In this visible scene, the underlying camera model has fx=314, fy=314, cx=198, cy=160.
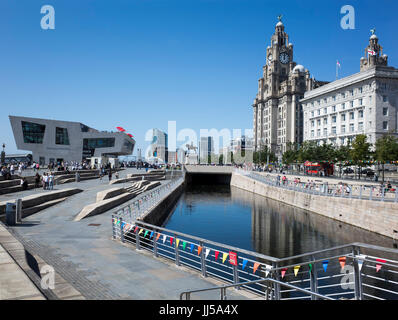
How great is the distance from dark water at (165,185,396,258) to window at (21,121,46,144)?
172ft

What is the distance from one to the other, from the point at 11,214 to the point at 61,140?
71141mm

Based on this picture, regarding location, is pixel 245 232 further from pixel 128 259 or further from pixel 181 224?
pixel 128 259

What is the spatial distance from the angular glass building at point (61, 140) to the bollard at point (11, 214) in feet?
213

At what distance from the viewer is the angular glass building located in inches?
2927

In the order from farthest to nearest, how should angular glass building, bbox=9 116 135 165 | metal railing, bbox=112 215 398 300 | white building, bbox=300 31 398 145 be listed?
angular glass building, bbox=9 116 135 165, white building, bbox=300 31 398 145, metal railing, bbox=112 215 398 300

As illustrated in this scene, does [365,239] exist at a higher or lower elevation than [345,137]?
lower

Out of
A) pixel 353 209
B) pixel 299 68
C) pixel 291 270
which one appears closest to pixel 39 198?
pixel 291 270

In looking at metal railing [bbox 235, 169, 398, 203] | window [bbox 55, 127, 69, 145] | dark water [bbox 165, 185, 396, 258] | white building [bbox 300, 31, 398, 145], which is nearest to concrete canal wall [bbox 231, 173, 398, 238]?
metal railing [bbox 235, 169, 398, 203]

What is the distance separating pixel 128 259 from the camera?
11.0 meters

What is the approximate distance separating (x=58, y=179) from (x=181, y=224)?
18.5m

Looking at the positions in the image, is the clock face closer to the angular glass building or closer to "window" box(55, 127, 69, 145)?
the angular glass building

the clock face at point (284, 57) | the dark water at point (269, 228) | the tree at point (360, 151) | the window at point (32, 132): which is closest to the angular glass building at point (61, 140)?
the window at point (32, 132)

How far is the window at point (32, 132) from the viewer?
74169 mm
